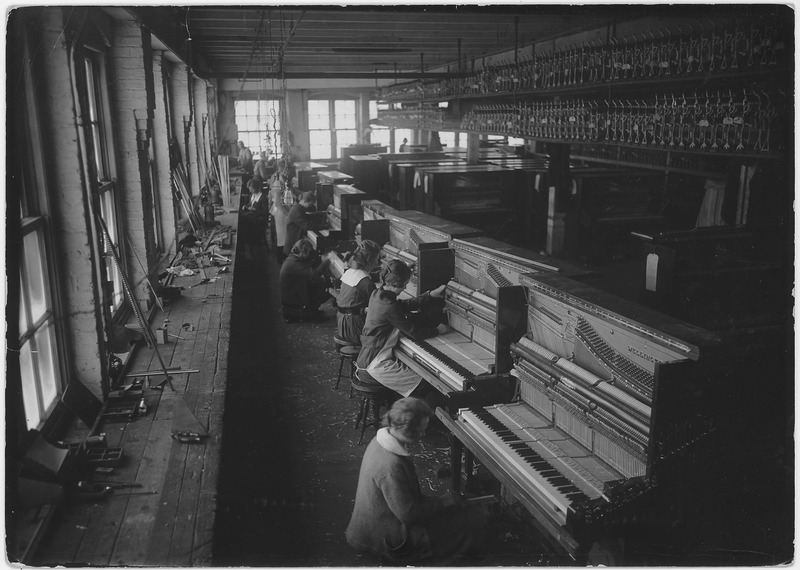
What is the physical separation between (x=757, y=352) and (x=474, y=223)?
7.00 m

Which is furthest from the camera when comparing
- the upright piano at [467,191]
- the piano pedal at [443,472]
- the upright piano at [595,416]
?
the upright piano at [467,191]

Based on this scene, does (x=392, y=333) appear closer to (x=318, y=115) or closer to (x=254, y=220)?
(x=254, y=220)

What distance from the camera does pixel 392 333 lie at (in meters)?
5.59

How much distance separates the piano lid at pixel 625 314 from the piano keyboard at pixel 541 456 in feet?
2.41

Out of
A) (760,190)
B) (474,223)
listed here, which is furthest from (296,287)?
(760,190)

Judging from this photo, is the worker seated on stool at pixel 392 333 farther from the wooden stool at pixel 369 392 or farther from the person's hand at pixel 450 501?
the person's hand at pixel 450 501

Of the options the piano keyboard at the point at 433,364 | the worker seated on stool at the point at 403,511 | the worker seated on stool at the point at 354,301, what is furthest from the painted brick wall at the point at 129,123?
the worker seated on stool at the point at 403,511

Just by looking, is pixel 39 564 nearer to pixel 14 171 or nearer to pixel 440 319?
pixel 14 171

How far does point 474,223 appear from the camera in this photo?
10.2m

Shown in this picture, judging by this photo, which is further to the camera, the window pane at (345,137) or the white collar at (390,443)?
the window pane at (345,137)

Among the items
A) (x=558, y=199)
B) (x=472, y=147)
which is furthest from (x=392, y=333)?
(x=472, y=147)

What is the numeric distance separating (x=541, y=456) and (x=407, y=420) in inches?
36.0

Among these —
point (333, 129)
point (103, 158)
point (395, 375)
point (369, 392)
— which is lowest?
point (369, 392)

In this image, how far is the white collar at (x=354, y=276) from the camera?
20.9ft
